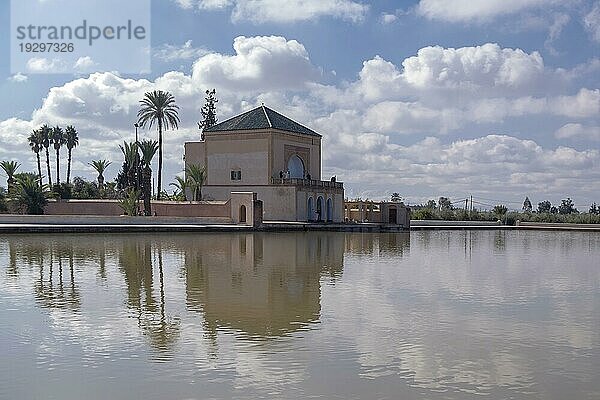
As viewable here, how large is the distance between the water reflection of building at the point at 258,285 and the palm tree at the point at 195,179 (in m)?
19.3

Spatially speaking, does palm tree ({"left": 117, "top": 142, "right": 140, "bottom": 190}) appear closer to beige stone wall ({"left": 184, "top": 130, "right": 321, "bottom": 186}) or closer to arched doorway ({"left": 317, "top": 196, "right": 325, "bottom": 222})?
beige stone wall ({"left": 184, "top": 130, "right": 321, "bottom": 186})

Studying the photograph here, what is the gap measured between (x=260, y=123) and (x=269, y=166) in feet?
9.36

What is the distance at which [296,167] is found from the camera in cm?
4297

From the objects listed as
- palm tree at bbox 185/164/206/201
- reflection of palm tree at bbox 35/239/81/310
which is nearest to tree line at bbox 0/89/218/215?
palm tree at bbox 185/164/206/201

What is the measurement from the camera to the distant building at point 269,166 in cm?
3988

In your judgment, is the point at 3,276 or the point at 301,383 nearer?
the point at 301,383

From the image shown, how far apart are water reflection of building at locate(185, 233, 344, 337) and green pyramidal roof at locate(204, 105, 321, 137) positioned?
63.9 feet

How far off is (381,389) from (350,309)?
3.97m

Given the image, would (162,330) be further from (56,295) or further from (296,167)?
(296,167)

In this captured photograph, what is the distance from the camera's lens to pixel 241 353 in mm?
7344

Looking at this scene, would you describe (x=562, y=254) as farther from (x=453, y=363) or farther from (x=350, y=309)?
(x=453, y=363)

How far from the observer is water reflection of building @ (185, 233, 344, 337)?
9.22 meters

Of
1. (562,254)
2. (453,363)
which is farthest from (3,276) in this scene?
(562,254)

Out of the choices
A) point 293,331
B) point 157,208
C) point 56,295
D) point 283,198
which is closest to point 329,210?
point 283,198
